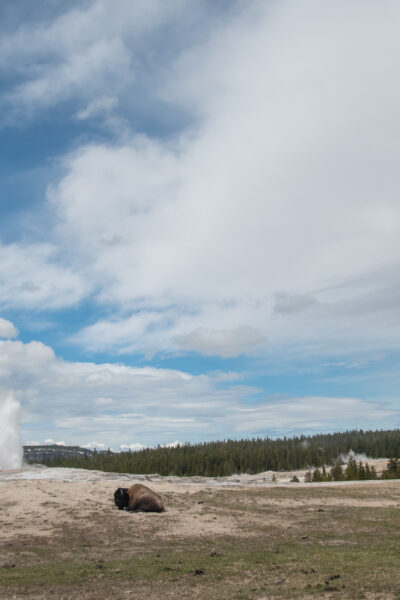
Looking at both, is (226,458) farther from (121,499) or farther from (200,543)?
(200,543)

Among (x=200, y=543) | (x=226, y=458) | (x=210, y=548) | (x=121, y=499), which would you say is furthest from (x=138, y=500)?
(x=226, y=458)

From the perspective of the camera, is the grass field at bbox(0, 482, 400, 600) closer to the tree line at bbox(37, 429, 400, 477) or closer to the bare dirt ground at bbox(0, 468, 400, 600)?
the bare dirt ground at bbox(0, 468, 400, 600)

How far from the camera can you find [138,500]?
91.6 feet

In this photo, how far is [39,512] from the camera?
26.7 meters

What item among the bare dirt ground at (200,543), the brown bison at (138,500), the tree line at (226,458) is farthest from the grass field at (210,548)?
the tree line at (226,458)

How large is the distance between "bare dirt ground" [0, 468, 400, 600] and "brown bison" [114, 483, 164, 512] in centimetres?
84

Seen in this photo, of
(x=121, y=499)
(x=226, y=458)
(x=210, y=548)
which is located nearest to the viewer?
(x=210, y=548)

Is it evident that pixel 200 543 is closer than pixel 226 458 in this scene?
Yes

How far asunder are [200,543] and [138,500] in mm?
8118

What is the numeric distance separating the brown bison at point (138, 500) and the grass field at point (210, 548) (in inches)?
32.0

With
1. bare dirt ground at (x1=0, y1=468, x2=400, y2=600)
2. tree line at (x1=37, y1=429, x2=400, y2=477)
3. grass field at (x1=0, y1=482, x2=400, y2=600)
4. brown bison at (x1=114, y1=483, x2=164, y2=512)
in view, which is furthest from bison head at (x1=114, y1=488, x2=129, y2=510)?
tree line at (x1=37, y1=429, x2=400, y2=477)

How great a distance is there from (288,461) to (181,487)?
310 ft

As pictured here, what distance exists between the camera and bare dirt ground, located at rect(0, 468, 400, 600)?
13.0 metres

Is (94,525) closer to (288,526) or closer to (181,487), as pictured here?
(288,526)
